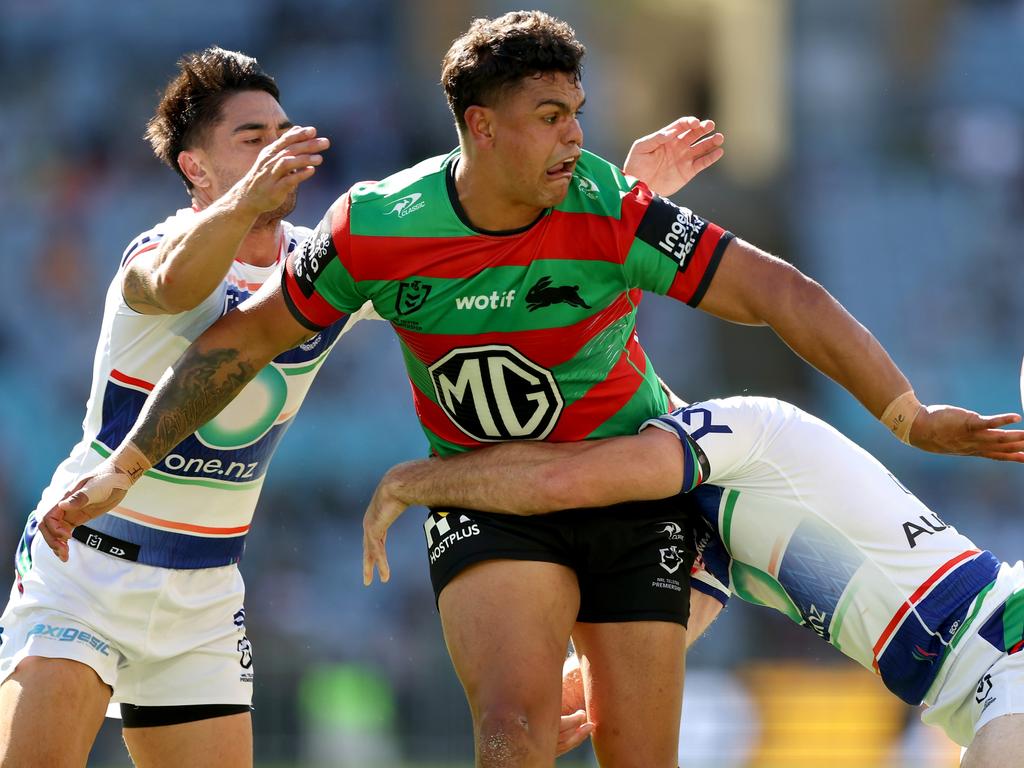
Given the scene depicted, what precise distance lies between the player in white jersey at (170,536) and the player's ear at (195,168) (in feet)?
0.06

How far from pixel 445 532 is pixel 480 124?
1.28 m

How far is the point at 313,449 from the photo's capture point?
643 inches

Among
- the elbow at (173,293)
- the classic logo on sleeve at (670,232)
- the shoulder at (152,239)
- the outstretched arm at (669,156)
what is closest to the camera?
the classic logo on sleeve at (670,232)

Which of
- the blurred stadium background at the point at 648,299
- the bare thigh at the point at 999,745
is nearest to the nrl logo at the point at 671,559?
the bare thigh at the point at 999,745

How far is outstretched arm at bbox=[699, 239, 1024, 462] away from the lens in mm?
4598

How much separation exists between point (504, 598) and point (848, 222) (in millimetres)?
14502

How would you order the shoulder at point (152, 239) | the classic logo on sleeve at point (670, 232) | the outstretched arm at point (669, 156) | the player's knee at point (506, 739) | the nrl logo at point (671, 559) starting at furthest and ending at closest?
A: the outstretched arm at point (669, 156) → the shoulder at point (152, 239) → the nrl logo at point (671, 559) → the classic logo on sleeve at point (670, 232) → the player's knee at point (506, 739)

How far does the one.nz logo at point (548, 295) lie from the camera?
15.5 feet

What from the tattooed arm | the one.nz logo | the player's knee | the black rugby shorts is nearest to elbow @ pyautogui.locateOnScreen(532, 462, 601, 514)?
the black rugby shorts

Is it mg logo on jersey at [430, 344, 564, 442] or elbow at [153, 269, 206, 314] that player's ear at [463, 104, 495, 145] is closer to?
mg logo on jersey at [430, 344, 564, 442]

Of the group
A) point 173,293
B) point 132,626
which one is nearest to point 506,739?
point 132,626

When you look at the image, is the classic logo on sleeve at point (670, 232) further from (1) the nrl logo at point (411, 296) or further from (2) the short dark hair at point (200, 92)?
(2) the short dark hair at point (200, 92)

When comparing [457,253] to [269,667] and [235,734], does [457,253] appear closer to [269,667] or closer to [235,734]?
[235,734]

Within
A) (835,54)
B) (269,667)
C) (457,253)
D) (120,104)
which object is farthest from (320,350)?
(835,54)
